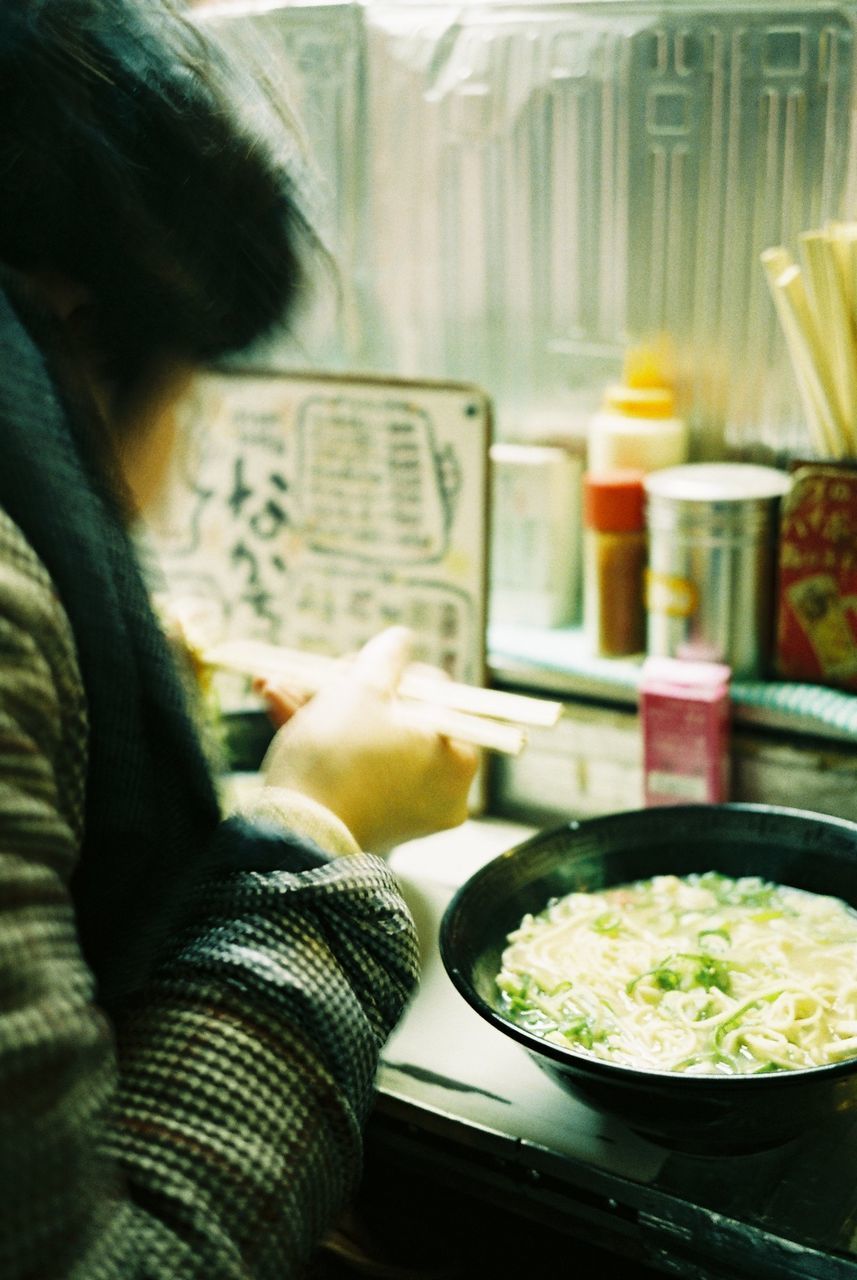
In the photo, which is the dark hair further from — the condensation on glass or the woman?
the condensation on glass

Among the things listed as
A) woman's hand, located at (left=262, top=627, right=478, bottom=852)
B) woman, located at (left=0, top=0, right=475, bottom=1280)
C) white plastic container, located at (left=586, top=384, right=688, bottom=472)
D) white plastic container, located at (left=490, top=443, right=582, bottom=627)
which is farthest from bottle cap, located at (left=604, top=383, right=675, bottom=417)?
woman, located at (left=0, top=0, right=475, bottom=1280)

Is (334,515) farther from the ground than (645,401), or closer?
closer

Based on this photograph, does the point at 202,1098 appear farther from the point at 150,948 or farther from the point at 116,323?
the point at 116,323

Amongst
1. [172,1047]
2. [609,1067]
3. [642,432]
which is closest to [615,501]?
[642,432]

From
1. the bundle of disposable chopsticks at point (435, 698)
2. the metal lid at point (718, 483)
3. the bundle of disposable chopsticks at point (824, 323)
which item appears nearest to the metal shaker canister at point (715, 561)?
the metal lid at point (718, 483)

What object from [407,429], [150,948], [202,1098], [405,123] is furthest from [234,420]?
[202,1098]

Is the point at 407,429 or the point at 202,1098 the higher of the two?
the point at 407,429

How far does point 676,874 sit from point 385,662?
0.49 meters

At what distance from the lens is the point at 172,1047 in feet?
3.14

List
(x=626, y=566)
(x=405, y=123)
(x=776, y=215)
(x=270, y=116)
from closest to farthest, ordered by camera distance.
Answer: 1. (x=270, y=116)
2. (x=776, y=215)
3. (x=626, y=566)
4. (x=405, y=123)

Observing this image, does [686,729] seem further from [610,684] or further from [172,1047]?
[172,1047]

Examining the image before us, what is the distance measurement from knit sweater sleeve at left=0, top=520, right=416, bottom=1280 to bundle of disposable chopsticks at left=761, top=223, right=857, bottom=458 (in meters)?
0.98

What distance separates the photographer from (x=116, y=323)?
Answer: 3.58 ft

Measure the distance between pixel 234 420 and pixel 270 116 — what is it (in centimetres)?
116
